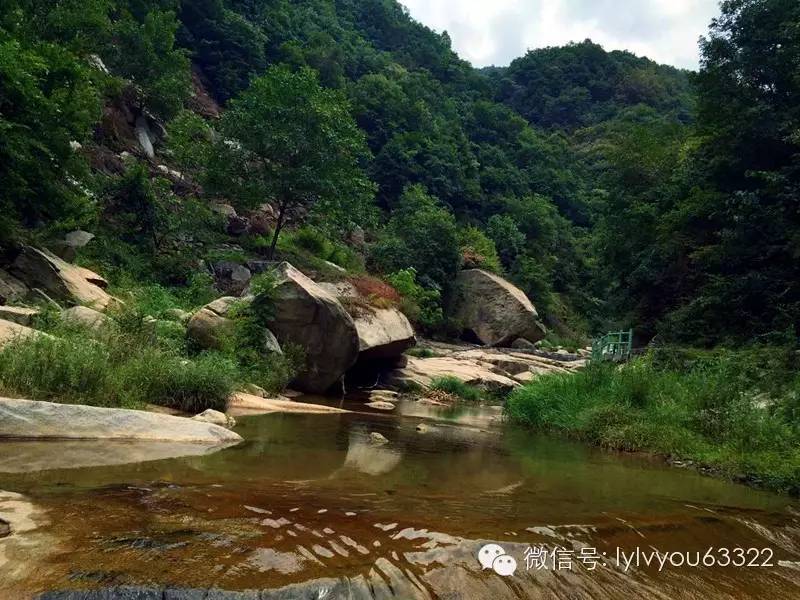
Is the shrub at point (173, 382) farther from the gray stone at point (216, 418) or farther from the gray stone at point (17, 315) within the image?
the gray stone at point (17, 315)

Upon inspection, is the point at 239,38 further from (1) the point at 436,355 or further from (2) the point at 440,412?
(2) the point at 440,412

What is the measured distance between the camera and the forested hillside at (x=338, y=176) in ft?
51.0

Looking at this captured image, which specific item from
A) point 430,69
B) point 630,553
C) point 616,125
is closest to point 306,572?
point 630,553

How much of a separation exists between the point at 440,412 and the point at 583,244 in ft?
140

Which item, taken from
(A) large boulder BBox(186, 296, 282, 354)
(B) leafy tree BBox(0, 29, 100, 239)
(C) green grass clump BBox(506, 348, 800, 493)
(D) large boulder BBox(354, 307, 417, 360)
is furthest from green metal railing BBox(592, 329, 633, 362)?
(B) leafy tree BBox(0, 29, 100, 239)

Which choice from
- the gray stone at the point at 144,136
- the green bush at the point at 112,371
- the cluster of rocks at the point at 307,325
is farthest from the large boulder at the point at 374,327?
the gray stone at the point at 144,136

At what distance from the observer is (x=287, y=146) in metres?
22.2

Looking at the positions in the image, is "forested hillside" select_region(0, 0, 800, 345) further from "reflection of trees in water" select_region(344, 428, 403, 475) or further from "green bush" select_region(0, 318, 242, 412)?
"reflection of trees in water" select_region(344, 428, 403, 475)

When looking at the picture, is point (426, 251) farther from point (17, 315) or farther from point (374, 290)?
point (17, 315)

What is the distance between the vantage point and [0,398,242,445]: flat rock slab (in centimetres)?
558

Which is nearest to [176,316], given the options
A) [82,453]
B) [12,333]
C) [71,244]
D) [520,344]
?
[71,244]

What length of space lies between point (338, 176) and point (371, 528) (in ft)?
67.0

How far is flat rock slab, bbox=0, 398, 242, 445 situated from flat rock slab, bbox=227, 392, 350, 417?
251cm

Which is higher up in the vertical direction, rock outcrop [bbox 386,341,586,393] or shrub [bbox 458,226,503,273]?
shrub [bbox 458,226,503,273]
